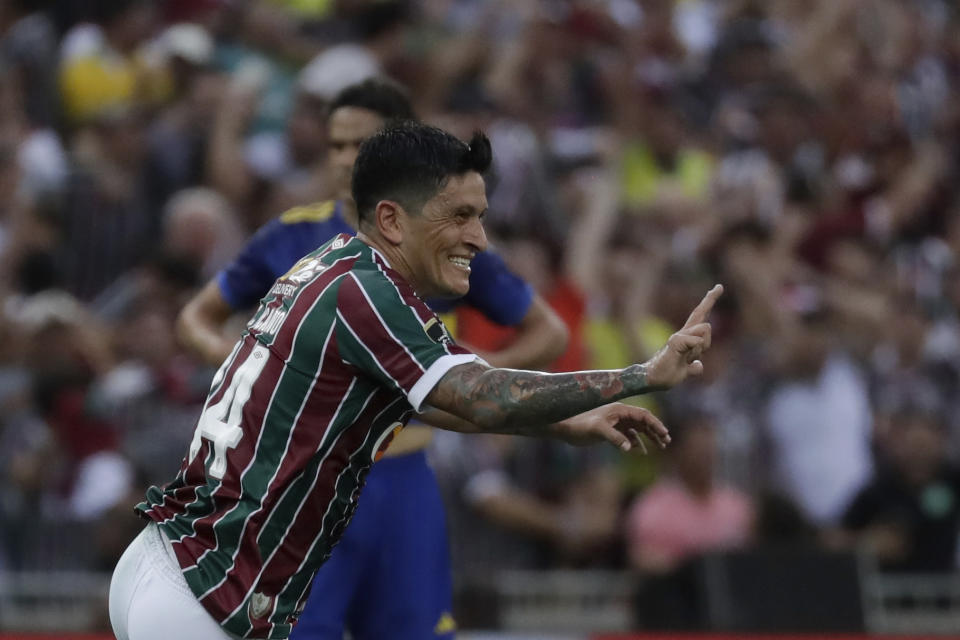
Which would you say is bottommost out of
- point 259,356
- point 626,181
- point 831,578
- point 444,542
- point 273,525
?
point 831,578

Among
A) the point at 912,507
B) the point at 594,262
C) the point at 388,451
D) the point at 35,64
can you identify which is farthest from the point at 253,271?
the point at 35,64

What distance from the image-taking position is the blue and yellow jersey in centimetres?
584

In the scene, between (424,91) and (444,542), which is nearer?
(444,542)

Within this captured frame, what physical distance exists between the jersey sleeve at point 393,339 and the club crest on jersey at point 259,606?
2.09ft

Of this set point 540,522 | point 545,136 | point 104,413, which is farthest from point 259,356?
point 545,136

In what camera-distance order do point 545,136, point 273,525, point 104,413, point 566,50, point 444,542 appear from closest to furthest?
point 273,525
point 444,542
point 104,413
point 545,136
point 566,50

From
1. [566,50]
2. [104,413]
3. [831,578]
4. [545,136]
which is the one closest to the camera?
[831,578]

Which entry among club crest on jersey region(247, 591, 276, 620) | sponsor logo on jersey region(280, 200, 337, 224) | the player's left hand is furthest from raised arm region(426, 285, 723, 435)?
sponsor logo on jersey region(280, 200, 337, 224)

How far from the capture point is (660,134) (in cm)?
1141

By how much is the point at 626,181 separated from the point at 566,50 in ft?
4.08

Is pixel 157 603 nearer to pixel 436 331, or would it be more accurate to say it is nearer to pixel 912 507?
pixel 436 331

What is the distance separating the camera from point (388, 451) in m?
5.72

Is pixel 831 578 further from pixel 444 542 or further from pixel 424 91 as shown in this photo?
pixel 424 91

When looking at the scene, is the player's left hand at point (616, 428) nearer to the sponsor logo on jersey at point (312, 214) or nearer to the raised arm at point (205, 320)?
the sponsor logo on jersey at point (312, 214)
